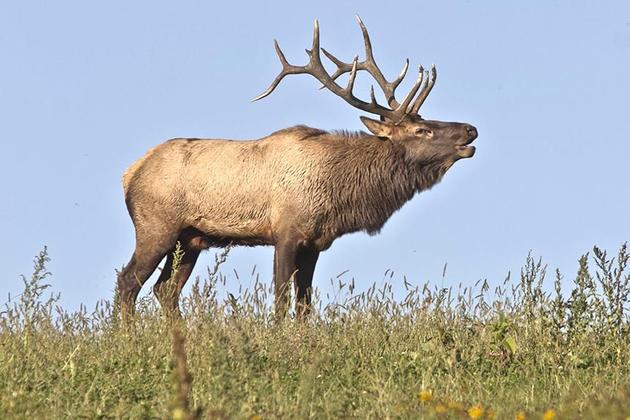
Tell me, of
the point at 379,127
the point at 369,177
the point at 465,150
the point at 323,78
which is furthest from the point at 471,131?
the point at 323,78

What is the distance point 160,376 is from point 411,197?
19.8ft

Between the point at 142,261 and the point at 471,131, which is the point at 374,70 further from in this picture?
the point at 142,261


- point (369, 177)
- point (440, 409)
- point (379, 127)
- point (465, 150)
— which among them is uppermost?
point (379, 127)

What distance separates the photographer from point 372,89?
11.8 metres

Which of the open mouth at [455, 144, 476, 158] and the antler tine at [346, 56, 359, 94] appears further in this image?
the antler tine at [346, 56, 359, 94]

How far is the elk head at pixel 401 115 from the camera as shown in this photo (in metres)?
11.5

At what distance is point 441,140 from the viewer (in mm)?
11555

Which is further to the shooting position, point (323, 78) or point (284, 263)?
point (323, 78)

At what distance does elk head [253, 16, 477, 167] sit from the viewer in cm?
1154

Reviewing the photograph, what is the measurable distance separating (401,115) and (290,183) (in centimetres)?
153

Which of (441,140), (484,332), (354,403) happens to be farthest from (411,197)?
(354,403)

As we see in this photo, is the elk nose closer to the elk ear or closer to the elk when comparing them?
the elk

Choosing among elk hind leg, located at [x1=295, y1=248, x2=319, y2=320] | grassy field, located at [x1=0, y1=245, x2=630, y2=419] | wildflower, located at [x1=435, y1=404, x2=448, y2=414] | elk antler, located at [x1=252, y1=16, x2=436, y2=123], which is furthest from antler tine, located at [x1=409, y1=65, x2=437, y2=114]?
wildflower, located at [x1=435, y1=404, x2=448, y2=414]

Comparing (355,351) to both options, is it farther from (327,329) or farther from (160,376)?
(160,376)
